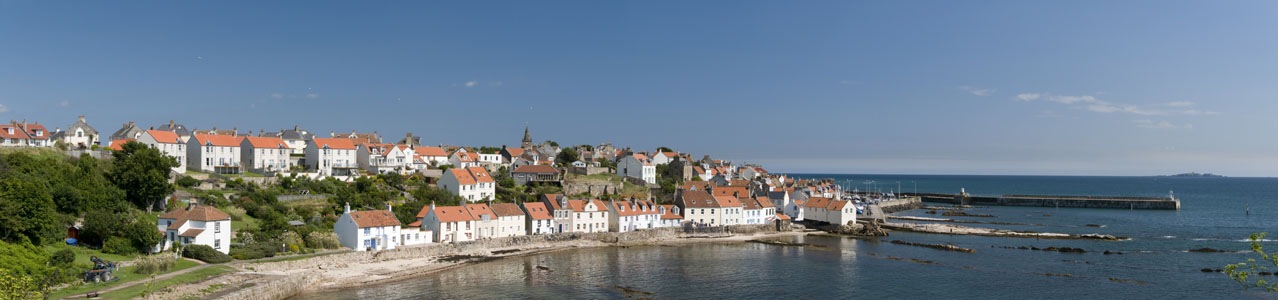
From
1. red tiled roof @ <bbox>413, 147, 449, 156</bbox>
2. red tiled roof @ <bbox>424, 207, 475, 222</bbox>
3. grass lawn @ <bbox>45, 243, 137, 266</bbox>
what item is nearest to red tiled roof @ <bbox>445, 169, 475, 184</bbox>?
red tiled roof @ <bbox>424, 207, 475, 222</bbox>

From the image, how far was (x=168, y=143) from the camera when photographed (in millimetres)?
69000

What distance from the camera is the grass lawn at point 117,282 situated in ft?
103

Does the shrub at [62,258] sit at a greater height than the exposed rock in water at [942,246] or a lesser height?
greater

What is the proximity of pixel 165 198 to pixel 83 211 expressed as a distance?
324 inches

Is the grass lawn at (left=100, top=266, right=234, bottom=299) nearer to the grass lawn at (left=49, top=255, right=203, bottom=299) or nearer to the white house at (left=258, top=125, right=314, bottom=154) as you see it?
the grass lawn at (left=49, top=255, right=203, bottom=299)

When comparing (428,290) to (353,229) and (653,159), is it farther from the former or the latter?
(653,159)

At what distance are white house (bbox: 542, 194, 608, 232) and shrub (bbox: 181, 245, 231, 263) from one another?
2908cm

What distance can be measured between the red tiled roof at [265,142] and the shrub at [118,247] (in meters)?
35.5

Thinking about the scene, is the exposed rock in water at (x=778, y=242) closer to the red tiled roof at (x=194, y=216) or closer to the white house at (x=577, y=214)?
the white house at (x=577, y=214)

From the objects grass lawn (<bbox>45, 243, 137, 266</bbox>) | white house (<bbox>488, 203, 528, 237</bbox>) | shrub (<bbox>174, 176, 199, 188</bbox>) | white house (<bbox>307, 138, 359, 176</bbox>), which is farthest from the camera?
white house (<bbox>307, 138, 359, 176</bbox>)

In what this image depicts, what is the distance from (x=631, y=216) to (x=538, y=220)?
10.7 metres

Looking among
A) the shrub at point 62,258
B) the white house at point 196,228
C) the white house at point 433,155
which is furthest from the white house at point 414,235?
the white house at point 433,155

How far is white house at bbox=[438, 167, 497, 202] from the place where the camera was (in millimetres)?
71562

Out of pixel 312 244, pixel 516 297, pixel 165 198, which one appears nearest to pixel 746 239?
pixel 516 297
